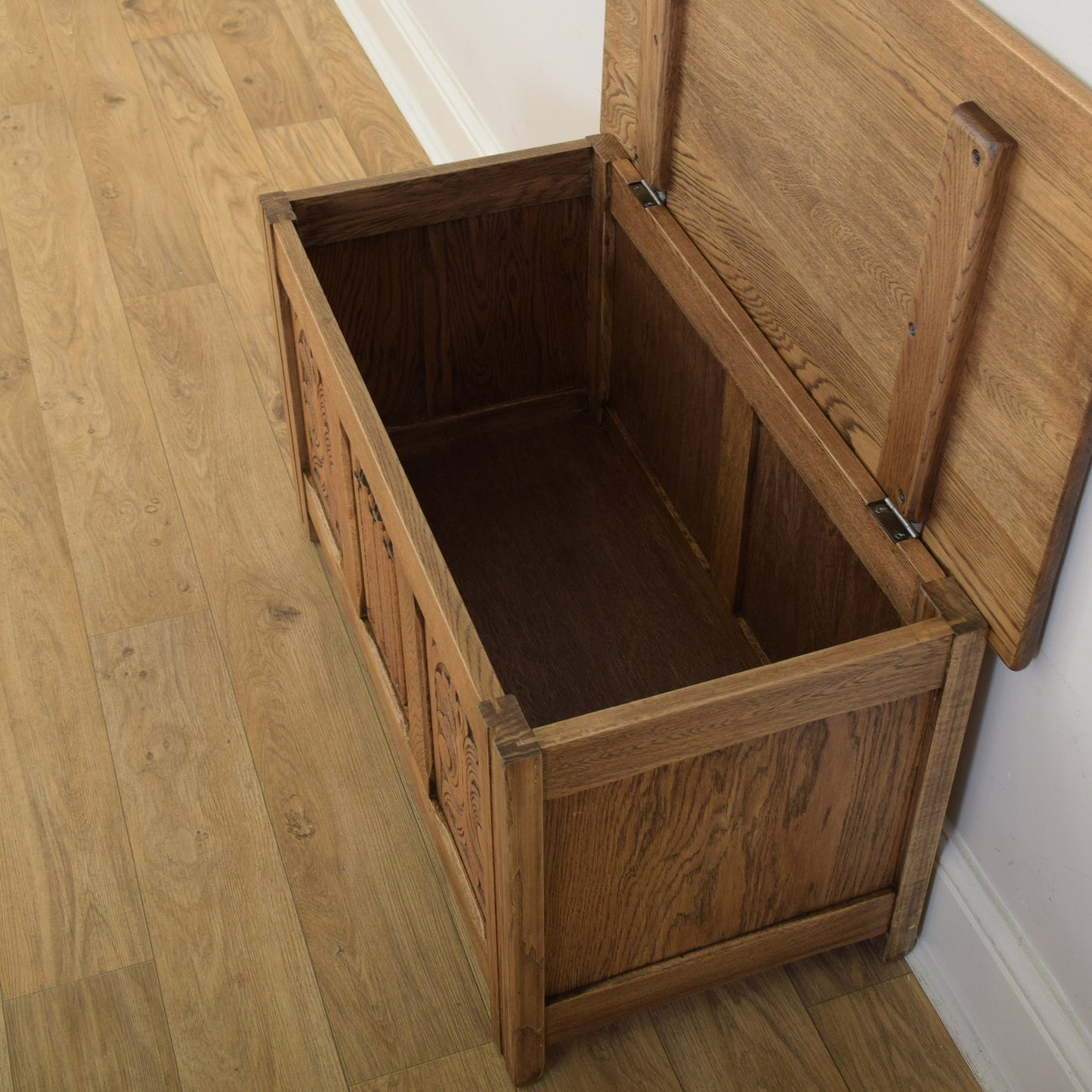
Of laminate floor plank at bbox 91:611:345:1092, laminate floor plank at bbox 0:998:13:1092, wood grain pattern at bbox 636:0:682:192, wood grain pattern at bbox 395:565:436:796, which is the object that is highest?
wood grain pattern at bbox 636:0:682:192

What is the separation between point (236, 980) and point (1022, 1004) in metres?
0.79

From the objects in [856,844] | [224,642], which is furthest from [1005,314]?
[224,642]

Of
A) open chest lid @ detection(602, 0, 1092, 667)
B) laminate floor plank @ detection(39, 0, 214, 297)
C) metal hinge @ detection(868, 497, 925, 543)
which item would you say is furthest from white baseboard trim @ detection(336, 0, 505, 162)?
metal hinge @ detection(868, 497, 925, 543)

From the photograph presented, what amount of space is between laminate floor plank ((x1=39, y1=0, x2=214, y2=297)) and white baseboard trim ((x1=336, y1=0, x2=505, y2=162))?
478 millimetres

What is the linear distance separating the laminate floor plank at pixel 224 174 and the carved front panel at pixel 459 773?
34.1 inches

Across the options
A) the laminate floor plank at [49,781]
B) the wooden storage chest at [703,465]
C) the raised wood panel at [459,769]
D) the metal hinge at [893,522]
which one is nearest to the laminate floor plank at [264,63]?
the laminate floor plank at [49,781]

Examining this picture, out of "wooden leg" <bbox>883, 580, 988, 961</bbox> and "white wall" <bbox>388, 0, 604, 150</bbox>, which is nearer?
"wooden leg" <bbox>883, 580, 988, 961</bbox>

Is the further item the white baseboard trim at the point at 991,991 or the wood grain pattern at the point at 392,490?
the white baseboard trim at the point at 991,991

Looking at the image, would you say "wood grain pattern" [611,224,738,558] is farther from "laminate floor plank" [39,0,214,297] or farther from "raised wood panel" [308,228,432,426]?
"laminate floor plank" [39,0,214,297]

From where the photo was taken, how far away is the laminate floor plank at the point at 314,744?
4.84 feet

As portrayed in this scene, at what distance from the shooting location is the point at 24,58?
3080mm

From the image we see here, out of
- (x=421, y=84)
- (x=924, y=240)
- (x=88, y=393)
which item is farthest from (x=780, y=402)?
(x=421, y=84)

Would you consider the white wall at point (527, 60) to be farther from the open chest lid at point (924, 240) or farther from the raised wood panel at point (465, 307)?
the open chest lid at point (924, 240)

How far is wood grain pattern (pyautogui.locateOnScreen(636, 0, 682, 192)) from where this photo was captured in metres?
1.49
